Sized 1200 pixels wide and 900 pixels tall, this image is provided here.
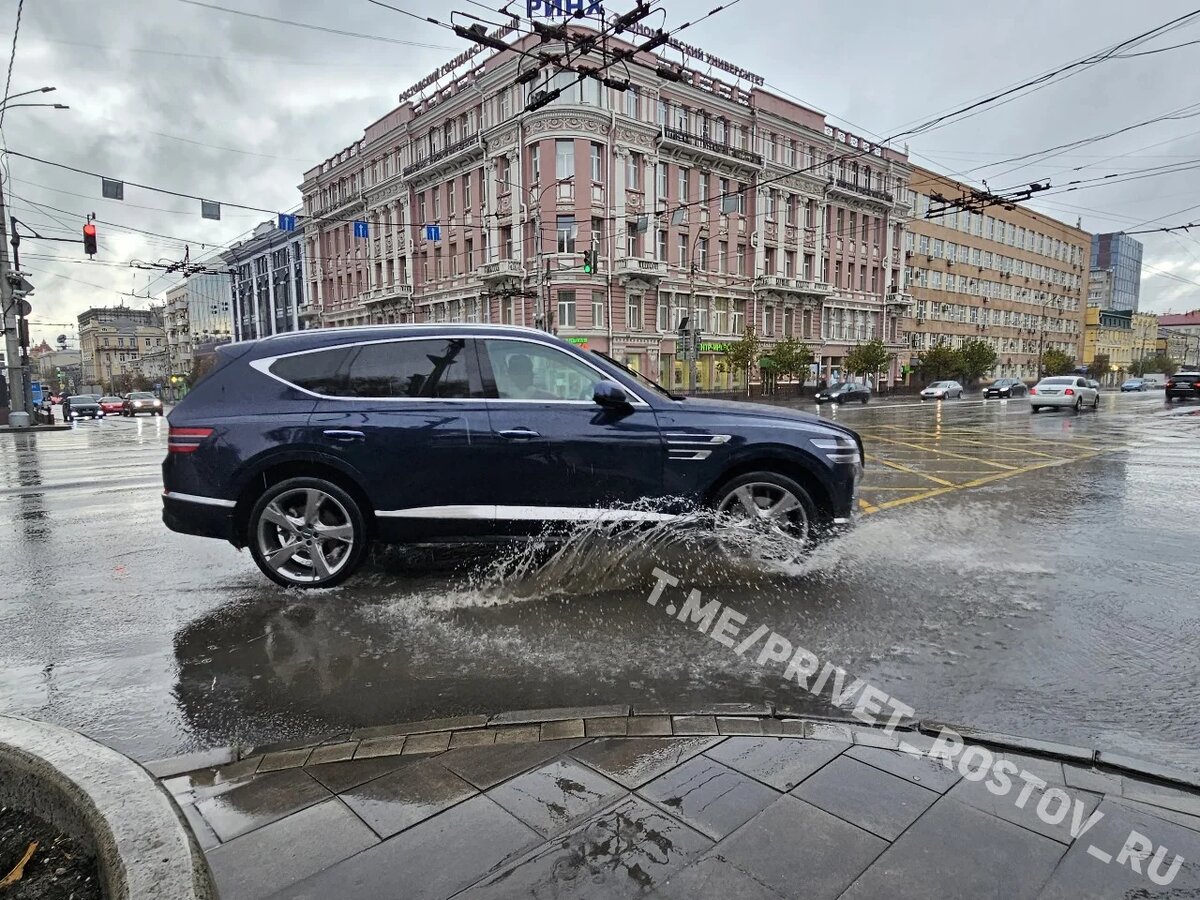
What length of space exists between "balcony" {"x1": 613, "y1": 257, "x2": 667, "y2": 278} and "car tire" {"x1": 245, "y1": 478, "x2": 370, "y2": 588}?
37474 millimetres

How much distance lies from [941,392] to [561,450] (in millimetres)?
49257

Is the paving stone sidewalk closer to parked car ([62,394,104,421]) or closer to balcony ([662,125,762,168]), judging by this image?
balcony ([662,125,762,168])

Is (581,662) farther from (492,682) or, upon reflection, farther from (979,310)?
(979,310)

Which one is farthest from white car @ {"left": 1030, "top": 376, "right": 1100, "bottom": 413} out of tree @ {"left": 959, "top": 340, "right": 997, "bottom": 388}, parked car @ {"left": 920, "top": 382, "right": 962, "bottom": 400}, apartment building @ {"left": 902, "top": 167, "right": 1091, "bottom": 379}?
tree @ {"left": 959, "top": 340, "right": 997, "bottom": 388}

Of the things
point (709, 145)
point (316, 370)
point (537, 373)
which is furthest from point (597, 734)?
point (709, 145)

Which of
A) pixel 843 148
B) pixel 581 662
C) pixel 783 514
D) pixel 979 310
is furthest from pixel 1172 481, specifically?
pixel 979 310

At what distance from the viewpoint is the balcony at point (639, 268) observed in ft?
132

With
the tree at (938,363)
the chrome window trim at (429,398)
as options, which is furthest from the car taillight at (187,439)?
the tree at (938,363)

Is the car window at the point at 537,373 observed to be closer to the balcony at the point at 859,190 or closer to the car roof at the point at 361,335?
the car roof at the point at 361,335

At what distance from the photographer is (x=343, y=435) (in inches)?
181

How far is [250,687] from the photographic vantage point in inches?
→ 134

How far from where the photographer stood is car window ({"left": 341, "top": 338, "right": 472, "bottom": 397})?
15.6ft

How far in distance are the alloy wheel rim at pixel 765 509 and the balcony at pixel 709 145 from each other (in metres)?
40.9

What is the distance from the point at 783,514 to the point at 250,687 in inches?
139
